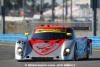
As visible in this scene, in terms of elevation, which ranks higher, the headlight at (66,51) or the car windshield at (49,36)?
the car windshield at (49,36)

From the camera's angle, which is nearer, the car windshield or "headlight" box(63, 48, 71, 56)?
"headlight" box(63, 48, 71, 56)

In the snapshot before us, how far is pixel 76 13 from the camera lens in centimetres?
12838

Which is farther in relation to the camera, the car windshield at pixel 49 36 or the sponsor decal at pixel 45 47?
the car windshield at pixel 49 36

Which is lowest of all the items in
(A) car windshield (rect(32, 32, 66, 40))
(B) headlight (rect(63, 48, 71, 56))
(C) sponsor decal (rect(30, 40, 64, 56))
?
(B) headlight (rect(63, 48, 71, 56))

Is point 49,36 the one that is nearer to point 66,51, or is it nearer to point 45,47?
point 45,47

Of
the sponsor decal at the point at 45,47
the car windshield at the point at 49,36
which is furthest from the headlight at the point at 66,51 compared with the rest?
the car windshield at the point at 49,36

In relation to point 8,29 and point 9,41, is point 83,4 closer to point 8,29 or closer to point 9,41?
point 8,29

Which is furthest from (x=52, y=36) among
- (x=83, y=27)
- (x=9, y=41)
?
(x=83, y=27)

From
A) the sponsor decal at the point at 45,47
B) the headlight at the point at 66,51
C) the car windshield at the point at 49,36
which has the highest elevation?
the car windshield at the point at 49,36

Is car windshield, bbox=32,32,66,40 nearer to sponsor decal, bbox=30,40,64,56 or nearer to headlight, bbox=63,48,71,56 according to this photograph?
sponsor decal, bbox=30,40,64,56

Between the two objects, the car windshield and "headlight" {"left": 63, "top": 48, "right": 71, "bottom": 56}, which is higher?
the car windshield

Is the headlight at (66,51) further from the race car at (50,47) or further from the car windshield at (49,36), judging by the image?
the car windshield at (49,36)

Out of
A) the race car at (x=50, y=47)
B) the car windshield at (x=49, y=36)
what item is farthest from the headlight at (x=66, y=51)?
the car windshield at (x=49, y=36)

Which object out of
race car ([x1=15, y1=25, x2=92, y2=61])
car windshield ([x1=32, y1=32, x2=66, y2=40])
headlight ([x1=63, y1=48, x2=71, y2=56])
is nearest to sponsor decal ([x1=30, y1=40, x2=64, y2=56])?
race car ([x1=15, y1=25, x2=92, y2=61])
